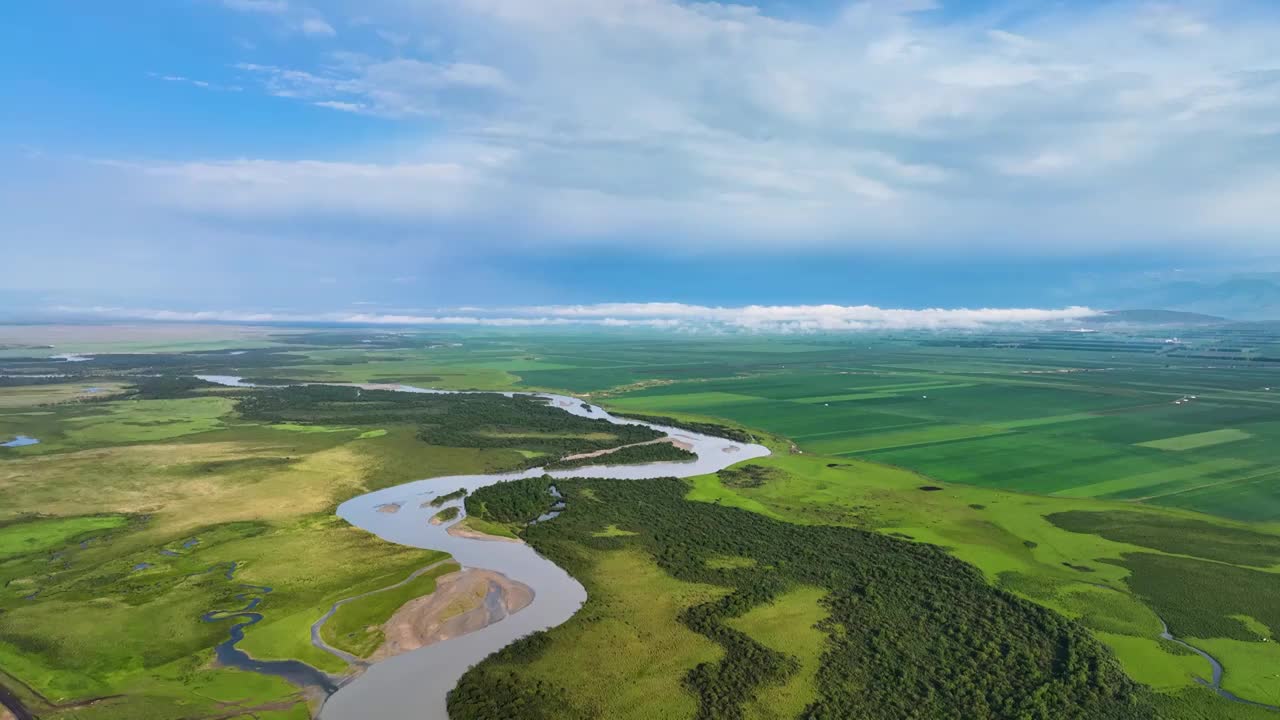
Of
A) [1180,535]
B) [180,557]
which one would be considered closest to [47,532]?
[180,557]

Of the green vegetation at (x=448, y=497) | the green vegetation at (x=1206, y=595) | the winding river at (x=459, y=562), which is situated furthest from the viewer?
the green vegetation at (x=448, y=497)

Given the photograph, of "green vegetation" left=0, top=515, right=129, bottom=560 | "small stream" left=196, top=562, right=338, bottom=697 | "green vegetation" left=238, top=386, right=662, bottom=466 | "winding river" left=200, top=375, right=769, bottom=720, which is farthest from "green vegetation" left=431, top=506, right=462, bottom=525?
"green vegetation" left=0, top=515, right=129, bottom=560

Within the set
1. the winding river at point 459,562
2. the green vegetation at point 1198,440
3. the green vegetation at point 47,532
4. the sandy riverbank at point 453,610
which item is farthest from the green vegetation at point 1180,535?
the green vegetation at point 47,532

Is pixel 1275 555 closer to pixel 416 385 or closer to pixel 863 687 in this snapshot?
Answer: pixel 863 687

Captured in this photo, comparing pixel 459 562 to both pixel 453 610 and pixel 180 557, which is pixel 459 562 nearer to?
pixel 453 610

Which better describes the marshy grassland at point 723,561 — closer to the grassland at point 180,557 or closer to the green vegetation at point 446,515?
the grassland at point 180,557

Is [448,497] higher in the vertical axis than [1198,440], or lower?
lower

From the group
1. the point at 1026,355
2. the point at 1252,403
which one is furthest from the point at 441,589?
the point at 1026,355
